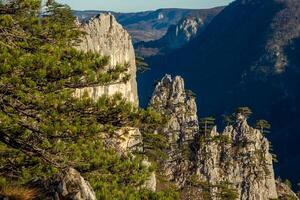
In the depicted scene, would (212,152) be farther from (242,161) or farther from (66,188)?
(66,188)

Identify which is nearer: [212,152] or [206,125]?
[206,125]

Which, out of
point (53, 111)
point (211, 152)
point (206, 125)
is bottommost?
point (211, 152)

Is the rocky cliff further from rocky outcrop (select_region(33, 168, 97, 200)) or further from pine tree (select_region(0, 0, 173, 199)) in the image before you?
rocky outcrop (select_region(33, 168, 97, 200))

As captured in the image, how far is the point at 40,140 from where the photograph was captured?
20.8 metres

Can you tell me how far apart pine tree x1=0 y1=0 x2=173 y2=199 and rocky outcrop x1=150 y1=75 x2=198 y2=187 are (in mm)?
50625

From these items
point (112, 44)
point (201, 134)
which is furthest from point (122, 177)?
point (112, 44)

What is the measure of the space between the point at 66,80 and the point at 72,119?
1.41 metres

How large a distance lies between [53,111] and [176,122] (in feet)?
214

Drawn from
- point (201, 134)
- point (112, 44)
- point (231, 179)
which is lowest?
point (231, 179)

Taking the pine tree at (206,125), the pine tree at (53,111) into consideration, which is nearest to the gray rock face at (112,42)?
the pine tree at (206,125)

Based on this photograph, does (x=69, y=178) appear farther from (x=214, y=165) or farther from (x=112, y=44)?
(x=112, y=44)

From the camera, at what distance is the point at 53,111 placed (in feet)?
64.4

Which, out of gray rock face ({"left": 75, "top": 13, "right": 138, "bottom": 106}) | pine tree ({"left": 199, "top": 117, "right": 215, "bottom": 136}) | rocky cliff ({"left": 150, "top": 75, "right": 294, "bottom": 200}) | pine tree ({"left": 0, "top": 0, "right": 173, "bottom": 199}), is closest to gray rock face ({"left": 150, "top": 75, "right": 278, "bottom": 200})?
rocky cliff ({"left": 150, "top": 75, "right": 294, "bottom": 200})

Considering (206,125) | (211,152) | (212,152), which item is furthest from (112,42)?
(211,152)
